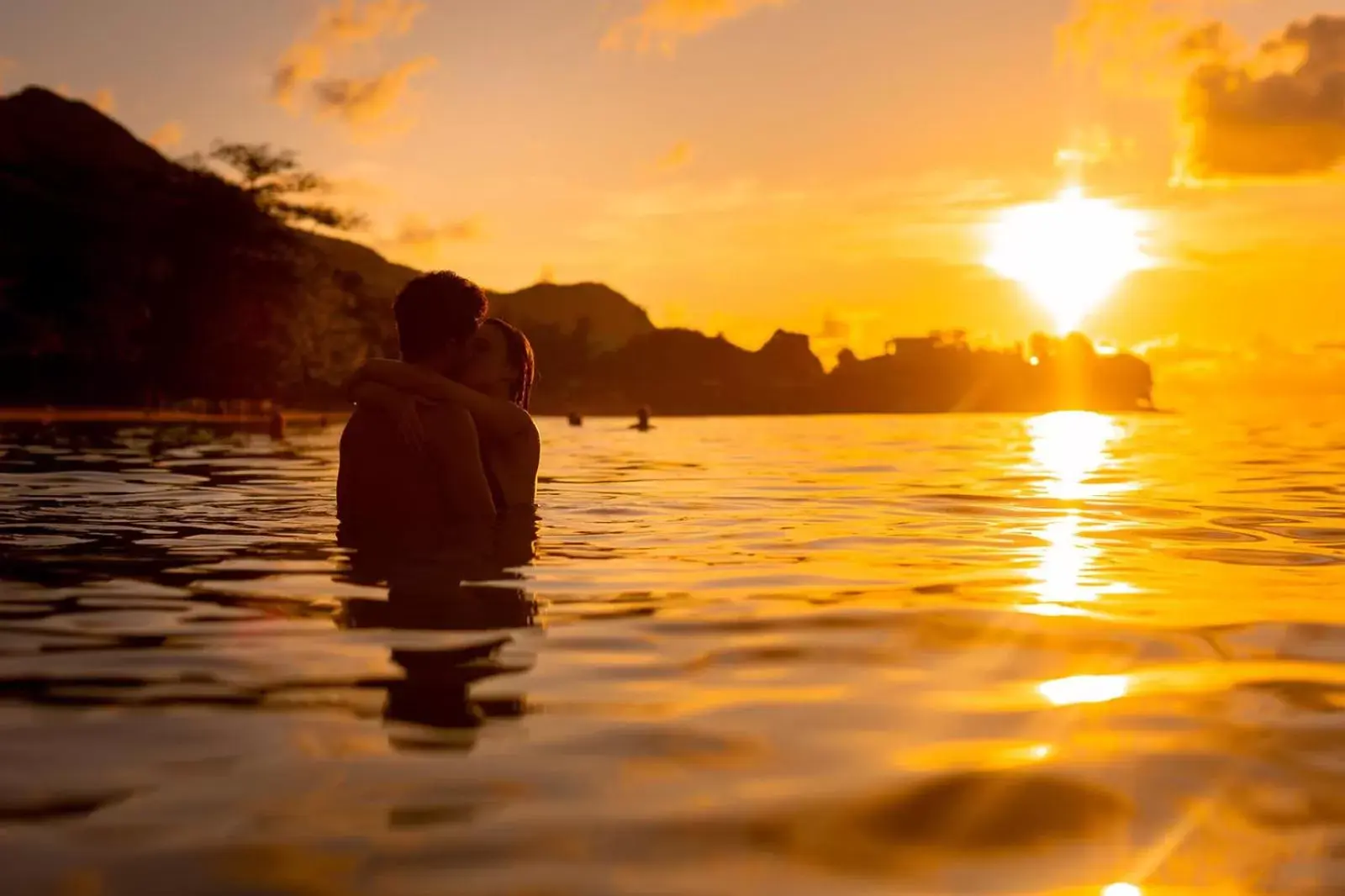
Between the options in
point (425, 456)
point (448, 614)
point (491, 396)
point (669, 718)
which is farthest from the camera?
point (491, 396)

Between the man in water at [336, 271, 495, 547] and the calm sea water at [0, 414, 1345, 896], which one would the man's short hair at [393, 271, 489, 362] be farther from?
the calm sea water at [0, 414, 1345, 896]

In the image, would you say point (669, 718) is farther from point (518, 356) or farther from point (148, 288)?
point (148, 288)

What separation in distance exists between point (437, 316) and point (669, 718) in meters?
4.16

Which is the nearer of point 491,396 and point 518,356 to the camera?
point 491,396

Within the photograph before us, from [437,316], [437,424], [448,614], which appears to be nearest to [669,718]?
[448,614]

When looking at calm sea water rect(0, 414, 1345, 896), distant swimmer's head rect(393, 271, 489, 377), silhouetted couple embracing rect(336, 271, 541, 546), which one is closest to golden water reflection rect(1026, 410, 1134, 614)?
calm sea water rect(0, 414, 1345, 896)

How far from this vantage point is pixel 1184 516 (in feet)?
34.7

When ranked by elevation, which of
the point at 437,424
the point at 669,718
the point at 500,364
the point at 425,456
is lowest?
the point at 669,718

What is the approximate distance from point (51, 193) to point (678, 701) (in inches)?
1974

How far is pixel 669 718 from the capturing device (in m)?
3.55

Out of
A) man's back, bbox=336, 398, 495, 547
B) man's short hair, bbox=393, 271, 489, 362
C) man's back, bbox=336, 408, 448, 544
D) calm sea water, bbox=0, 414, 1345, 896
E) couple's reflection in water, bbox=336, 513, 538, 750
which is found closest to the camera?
calm sea water, bbox=0, 414, 1345, 896

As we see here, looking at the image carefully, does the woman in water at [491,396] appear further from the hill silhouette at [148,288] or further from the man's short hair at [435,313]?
the hill silhouette at [148,288]

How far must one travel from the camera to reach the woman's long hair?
306 inches

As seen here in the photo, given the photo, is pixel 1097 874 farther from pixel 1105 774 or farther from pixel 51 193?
pixel 51 193
